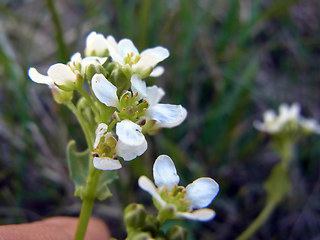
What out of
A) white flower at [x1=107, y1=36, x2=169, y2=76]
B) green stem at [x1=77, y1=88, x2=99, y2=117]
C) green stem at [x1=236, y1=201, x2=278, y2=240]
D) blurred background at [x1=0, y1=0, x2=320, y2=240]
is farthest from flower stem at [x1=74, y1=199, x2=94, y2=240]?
green stem at [x1=236, y1=201, x2=278, y2=240]

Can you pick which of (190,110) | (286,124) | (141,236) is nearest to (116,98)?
(141,236)

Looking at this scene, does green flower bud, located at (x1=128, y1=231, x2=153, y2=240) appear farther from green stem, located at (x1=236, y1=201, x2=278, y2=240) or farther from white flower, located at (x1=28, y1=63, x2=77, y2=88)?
green stem, located at (x1=236, y1=201, x2=278, y2=240)

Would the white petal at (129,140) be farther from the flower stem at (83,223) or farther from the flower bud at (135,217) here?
the flower stem at (83,223)

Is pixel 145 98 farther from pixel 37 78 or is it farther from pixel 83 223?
pixel 83 223

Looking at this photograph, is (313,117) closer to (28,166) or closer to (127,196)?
(127,196)

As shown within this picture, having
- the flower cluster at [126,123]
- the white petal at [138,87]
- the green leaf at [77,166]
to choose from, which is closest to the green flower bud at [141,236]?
the flower cluster at [126,123]

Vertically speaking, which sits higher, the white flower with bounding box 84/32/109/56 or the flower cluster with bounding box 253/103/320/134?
the flower cluster with bounding box 253/103/320/134
